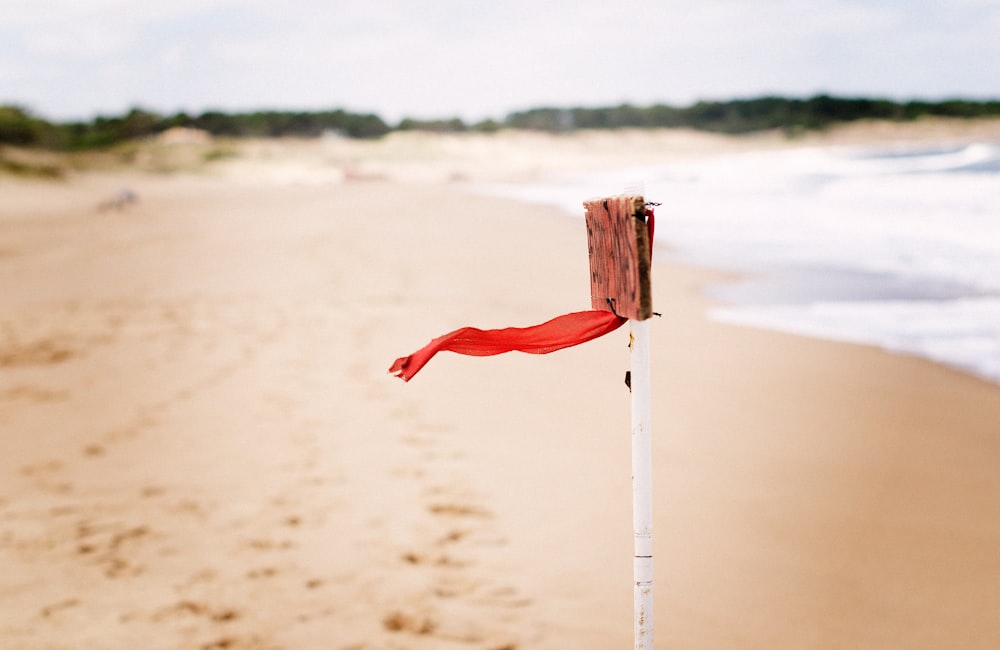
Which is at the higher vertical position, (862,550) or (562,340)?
(562,340)

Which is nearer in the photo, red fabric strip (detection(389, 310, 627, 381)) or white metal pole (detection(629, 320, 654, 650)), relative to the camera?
white metal pole (detection(629, 320, 654, 650))

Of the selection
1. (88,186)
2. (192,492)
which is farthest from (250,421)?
(88,186)

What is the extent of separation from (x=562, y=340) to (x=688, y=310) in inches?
211

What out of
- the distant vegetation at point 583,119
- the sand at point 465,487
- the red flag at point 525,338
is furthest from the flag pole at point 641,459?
the distant vegetation at point 583,119

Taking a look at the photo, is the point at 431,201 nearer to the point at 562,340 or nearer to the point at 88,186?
the point at 88,186

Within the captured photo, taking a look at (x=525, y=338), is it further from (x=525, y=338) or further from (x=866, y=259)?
(x=866, y=259)

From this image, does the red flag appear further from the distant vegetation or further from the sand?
the distant vegetation

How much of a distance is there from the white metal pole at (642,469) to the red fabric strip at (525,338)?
118 mm

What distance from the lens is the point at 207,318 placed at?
697 centimetres

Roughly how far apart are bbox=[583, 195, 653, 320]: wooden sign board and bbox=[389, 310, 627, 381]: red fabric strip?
5cm

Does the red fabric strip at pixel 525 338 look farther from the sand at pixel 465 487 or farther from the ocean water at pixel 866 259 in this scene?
the sand at pixel 465 487

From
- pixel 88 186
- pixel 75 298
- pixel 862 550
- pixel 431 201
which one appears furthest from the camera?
pixel 88 186

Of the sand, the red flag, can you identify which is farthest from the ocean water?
the sand

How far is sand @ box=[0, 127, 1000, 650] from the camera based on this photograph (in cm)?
251
